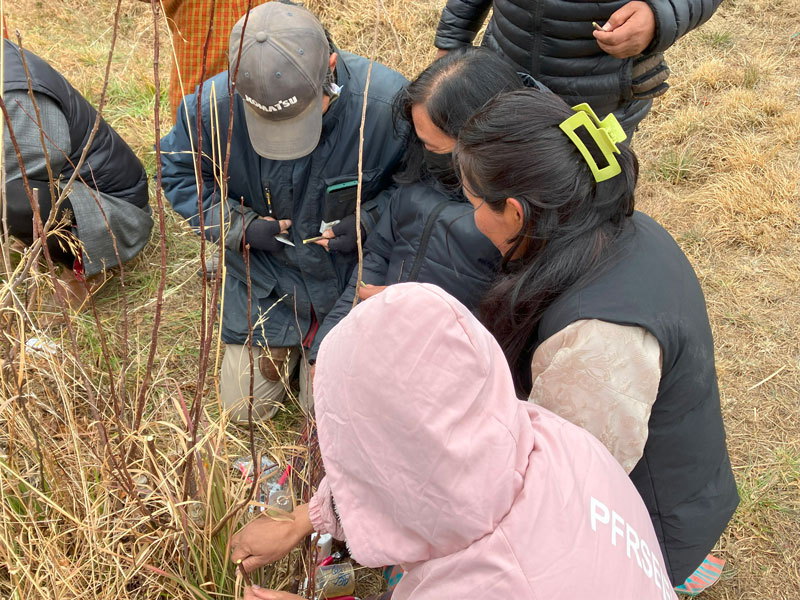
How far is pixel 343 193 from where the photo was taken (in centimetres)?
231

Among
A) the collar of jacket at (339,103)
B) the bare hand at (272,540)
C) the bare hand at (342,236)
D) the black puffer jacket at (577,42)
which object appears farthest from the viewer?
the bare hand at (342,236)

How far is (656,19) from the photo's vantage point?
2.03 metres

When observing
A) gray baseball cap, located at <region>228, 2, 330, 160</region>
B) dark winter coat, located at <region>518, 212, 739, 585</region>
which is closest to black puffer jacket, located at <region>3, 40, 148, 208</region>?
gray baseball cap, located at <region>228, 2, 330, 160</region>

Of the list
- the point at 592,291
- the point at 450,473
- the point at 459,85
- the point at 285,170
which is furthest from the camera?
the point at 285,170

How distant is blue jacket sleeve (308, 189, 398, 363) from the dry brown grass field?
45 cm

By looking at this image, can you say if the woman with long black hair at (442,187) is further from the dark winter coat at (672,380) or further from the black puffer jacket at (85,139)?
the black puffer jacket at (85,139)

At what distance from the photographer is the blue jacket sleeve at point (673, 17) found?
2.03m

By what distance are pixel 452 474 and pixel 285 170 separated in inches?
61.0

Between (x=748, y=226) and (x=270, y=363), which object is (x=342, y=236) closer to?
(x=270, y=363)

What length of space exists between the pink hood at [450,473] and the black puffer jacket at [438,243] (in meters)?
0.88

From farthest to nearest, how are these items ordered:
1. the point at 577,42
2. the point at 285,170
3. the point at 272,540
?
the point at 285,170 < the point at 577,42 < the point at 272,540

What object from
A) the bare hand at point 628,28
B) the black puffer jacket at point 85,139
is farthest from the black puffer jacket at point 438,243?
the black puffer jacket at point 85,139

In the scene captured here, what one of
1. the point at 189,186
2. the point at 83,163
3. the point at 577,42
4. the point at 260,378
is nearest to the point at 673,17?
the point at 577,42

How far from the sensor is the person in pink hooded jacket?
3.14 feet
